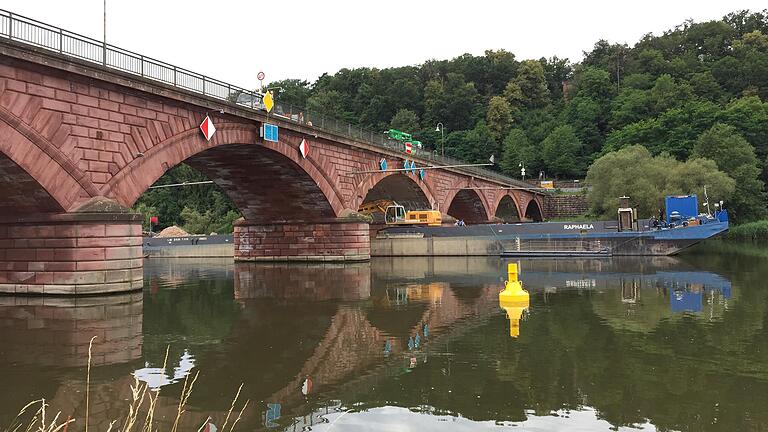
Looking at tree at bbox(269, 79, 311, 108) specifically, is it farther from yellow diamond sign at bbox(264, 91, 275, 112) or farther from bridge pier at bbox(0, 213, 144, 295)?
bridge pier at bbox(0, 213, 144, 295)

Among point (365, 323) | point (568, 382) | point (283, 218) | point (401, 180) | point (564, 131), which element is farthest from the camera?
point (564, 131)

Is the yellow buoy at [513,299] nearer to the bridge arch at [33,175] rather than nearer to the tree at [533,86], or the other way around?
the bridge arch at [33,175]

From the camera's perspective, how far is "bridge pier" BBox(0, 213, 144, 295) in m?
19.2

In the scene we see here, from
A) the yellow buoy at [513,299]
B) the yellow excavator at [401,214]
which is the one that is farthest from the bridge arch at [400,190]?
the yellow buoy at [513,299]

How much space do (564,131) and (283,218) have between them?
8528cm

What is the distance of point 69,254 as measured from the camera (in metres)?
19.2

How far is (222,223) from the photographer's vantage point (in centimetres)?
8775

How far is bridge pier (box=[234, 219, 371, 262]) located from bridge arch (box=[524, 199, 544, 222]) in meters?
58.4

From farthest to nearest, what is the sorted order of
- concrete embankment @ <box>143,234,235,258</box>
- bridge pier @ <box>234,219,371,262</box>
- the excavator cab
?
concrete embankment @ <box>143,234,235,258</box>
the excavator cab
bridge pier @ <box>234,219,371,262</box>

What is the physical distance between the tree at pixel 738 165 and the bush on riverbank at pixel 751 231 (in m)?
3.26

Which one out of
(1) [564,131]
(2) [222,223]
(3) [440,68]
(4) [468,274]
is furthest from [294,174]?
(3) [440,68]

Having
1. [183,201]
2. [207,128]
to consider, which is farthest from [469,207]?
[183,201]

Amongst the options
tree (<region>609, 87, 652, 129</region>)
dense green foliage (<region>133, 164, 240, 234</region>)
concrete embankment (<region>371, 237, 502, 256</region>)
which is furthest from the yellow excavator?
tree (<region>609, 87, 652, 129</region>)

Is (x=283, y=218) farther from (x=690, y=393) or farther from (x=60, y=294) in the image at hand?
(x=690, y=393)
